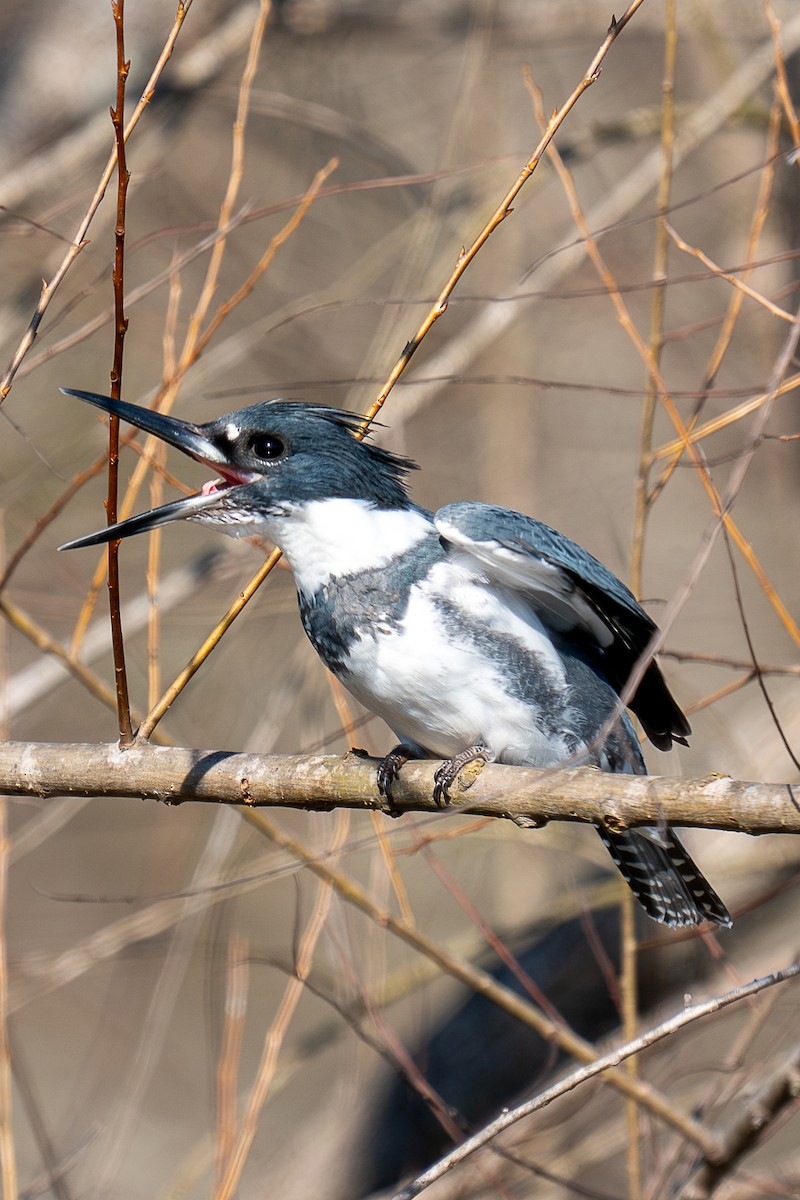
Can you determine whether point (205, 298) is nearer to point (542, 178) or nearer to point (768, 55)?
point (542, 178)

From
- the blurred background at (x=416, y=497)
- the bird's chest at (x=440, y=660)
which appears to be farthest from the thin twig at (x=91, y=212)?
the bird's chest at (x=440, y=660)

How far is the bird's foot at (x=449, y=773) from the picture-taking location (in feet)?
7.39

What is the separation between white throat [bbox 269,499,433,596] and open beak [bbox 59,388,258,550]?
133 millimetres

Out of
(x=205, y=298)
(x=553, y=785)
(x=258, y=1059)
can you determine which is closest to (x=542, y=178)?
(x=205, y=298)

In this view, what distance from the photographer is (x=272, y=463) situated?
246 cm

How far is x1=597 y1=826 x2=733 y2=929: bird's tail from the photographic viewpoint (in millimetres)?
2666

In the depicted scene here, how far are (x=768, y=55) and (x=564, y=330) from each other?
6.40 ft

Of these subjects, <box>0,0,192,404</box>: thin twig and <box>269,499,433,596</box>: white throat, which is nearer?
<box>0,0,192,404</box>: thin twig

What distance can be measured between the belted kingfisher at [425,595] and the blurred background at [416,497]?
0.81 ft

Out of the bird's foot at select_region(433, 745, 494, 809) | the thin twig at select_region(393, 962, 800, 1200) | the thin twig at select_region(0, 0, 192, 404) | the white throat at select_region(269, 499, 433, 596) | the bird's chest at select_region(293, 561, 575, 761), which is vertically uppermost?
the thin twig at select_region(0, 0, 192, 404)

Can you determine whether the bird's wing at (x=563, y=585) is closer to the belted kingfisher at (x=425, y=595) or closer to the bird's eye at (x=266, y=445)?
the belted kingfisher at (x=425, y=595)

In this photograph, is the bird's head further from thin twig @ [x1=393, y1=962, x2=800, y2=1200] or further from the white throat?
thin twig @ [x1=393, y1=962, x2=800, y2=1200]

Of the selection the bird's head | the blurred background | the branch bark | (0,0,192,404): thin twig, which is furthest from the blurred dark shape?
(0,0,192,404): thin twig

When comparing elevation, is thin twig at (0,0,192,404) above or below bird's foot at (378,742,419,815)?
above
